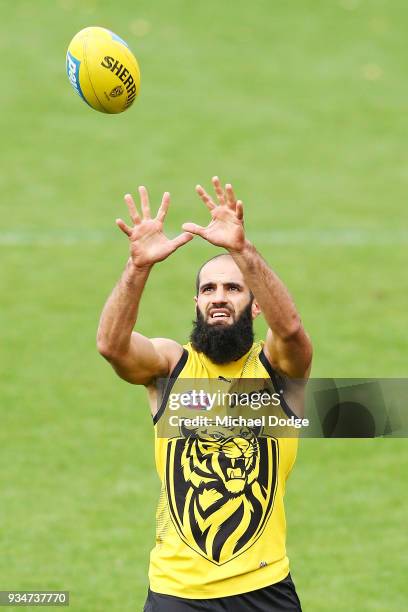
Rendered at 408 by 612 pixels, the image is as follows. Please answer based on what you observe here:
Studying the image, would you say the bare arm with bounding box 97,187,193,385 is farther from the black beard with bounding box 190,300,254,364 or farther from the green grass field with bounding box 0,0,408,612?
the green grass field with bounding box 0,0,408,612

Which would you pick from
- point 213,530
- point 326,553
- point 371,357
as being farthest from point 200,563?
point 371,357

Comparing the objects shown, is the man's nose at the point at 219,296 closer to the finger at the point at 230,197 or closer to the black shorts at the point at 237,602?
the finger at the point at 230,197

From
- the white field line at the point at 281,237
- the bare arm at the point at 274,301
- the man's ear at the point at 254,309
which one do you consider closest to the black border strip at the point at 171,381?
the man's ear at the point at 254,309

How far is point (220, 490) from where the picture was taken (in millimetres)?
8250

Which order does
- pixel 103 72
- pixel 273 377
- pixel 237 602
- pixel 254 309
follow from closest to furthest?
pixel 237 602, pixel 273 377, pixel 254 309, pixel 103 72

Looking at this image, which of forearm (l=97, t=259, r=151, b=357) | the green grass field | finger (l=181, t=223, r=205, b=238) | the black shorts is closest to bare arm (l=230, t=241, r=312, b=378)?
finger (l=181, t=223, r=205, b=238)

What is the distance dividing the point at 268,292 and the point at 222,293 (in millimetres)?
743

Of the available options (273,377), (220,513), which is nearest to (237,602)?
(220,513)

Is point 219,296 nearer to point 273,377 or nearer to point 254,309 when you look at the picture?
point 254,309

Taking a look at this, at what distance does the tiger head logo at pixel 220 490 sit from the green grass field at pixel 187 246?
403 centimetres

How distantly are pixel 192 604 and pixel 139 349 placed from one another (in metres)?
1.69

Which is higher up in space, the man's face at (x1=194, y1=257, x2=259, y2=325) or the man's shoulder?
the man's face at (x1=194, y1=257, x2=259, y2=325)

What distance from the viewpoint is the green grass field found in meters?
13.6

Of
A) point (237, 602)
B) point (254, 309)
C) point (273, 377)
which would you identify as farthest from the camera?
point (254, 309)
